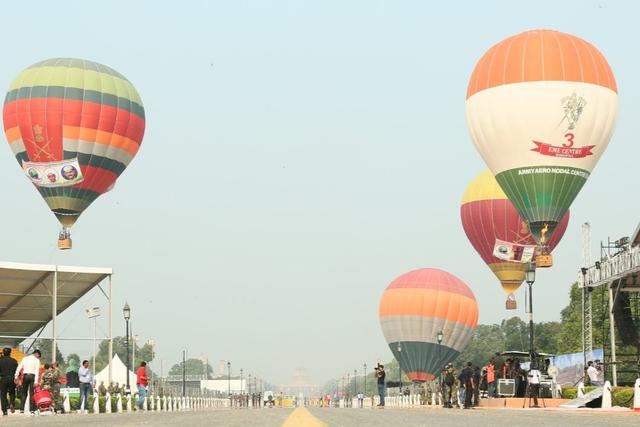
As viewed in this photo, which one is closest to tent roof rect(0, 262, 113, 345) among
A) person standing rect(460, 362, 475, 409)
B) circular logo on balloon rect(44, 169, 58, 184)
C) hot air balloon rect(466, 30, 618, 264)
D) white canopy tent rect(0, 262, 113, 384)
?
white canopy tent rect(0, 262, 113, 384)

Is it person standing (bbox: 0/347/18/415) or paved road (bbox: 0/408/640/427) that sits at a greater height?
person standing (bbox: 0/347/18/415)

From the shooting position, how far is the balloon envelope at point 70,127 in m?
59.2

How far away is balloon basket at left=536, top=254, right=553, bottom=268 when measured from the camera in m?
53.5

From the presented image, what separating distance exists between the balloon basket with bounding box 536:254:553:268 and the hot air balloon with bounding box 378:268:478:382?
32.1 metres

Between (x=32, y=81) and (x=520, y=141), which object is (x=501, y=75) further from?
(x=32, y=81)

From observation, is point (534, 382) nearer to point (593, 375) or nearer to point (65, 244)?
point (593, 375)

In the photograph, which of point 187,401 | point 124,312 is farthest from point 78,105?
point 187,401

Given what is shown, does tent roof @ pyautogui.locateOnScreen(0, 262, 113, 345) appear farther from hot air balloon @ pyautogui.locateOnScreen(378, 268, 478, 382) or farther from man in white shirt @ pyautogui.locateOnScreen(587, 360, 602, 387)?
hot air balloon @ pyautogui.locateOnScreen(378, 268, 478, 382)

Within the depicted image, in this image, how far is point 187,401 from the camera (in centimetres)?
6375

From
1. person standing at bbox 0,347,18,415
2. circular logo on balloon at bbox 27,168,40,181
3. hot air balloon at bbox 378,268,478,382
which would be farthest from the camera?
hot air balloon at bbox 378,268,478,382

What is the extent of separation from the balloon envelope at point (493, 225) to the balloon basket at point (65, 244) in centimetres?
2920

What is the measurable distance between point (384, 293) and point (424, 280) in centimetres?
565

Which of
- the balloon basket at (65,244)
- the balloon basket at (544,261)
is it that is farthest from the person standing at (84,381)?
the balloon basket at (544,261)

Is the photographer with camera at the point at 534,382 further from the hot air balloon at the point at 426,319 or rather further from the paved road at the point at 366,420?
the hot air balloon at the point at 426,319
